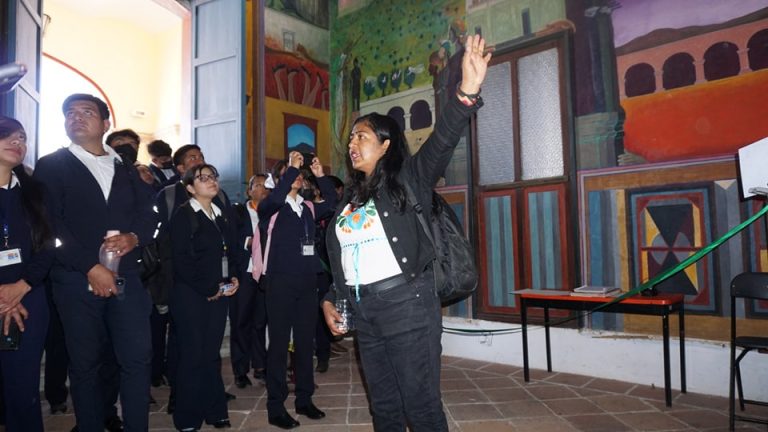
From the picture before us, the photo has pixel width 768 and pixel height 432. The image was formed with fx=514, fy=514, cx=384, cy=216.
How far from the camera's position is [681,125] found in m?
4.29

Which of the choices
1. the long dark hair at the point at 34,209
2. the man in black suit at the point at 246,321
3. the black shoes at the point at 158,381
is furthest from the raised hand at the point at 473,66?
the black shoes at the point at 158,381

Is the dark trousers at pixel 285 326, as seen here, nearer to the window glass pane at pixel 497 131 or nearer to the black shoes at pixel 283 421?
the black shoes at pixel 283 421

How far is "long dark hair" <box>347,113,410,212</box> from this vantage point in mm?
2007

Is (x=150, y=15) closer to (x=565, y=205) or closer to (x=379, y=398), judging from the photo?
(x=565, y=205)

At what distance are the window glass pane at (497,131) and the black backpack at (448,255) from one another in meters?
3.47

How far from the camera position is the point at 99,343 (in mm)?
2455

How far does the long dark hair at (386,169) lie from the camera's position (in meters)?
2.01

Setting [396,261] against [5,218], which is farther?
[5,218]

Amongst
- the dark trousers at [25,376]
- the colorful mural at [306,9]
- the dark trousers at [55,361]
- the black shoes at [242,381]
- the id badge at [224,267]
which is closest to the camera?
the dark trousers at [25,376]

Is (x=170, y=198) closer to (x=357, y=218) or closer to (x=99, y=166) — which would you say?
(x=99, y=166)

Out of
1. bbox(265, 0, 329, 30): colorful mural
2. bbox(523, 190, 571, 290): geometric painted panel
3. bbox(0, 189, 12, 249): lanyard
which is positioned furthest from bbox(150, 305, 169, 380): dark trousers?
bbox(265, 0, 329, 30): colorful mural

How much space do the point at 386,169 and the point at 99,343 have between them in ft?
5.36

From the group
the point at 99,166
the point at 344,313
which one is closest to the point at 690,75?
the point at 344,313

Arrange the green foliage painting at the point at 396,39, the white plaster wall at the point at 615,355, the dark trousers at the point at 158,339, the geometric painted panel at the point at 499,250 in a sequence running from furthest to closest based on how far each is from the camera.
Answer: the green foliage painting at the point at 396,39
the geometric painted panel at the point at 499,250
the dark trousers at the point at 158,339
the white plaster wall at the point at 615,355
